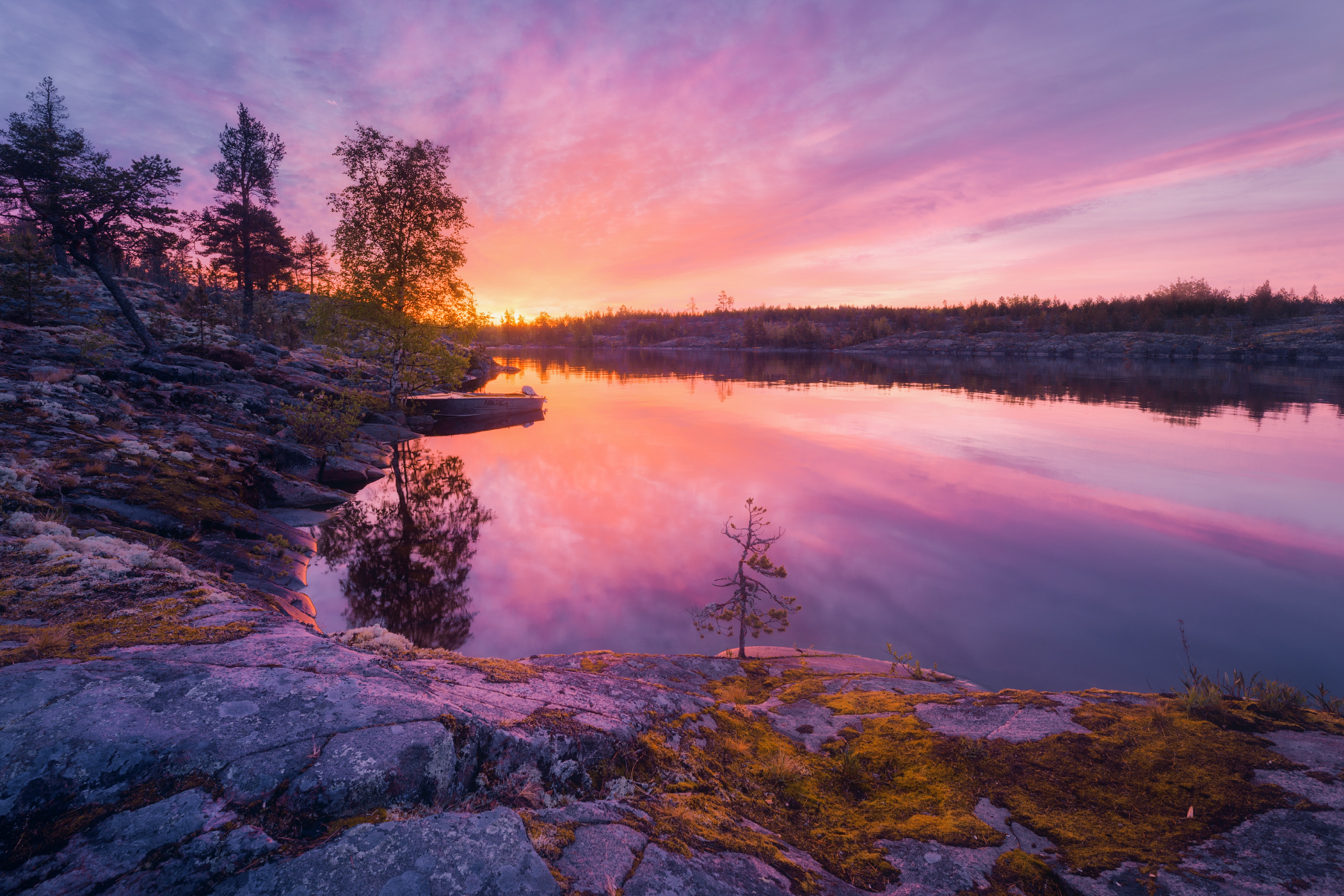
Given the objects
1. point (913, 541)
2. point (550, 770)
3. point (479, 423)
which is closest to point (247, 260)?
point (479, 423)

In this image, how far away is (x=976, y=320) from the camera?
121 m

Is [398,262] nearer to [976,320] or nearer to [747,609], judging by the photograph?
[747,609]

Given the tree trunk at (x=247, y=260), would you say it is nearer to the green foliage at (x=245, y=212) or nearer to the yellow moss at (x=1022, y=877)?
the green foliage at (x=245, y=212)

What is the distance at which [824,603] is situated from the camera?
43.0 ft

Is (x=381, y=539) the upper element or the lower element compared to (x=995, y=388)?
lower

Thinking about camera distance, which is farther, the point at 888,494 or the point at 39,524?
the point at 888,494

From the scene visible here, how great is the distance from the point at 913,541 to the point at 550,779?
607 inches

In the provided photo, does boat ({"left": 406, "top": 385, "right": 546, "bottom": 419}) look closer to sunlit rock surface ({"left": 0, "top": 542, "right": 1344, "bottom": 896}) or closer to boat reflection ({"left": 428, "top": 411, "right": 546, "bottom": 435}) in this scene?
boat reflection ({"left": 428, "top": 411, "right": 546, "bottom": 435})

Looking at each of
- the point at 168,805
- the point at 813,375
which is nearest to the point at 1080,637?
the point at 168,805

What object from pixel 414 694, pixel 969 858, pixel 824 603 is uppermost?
pixel 414 694

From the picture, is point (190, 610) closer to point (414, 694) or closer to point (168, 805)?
point (414, 694)

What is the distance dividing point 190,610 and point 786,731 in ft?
22.5

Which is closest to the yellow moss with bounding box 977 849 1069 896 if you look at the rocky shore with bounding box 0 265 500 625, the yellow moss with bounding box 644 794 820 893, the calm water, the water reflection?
the yellow moss with bounding box 644 794 820 893

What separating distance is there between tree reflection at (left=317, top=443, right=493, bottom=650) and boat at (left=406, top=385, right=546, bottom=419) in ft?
40.7
